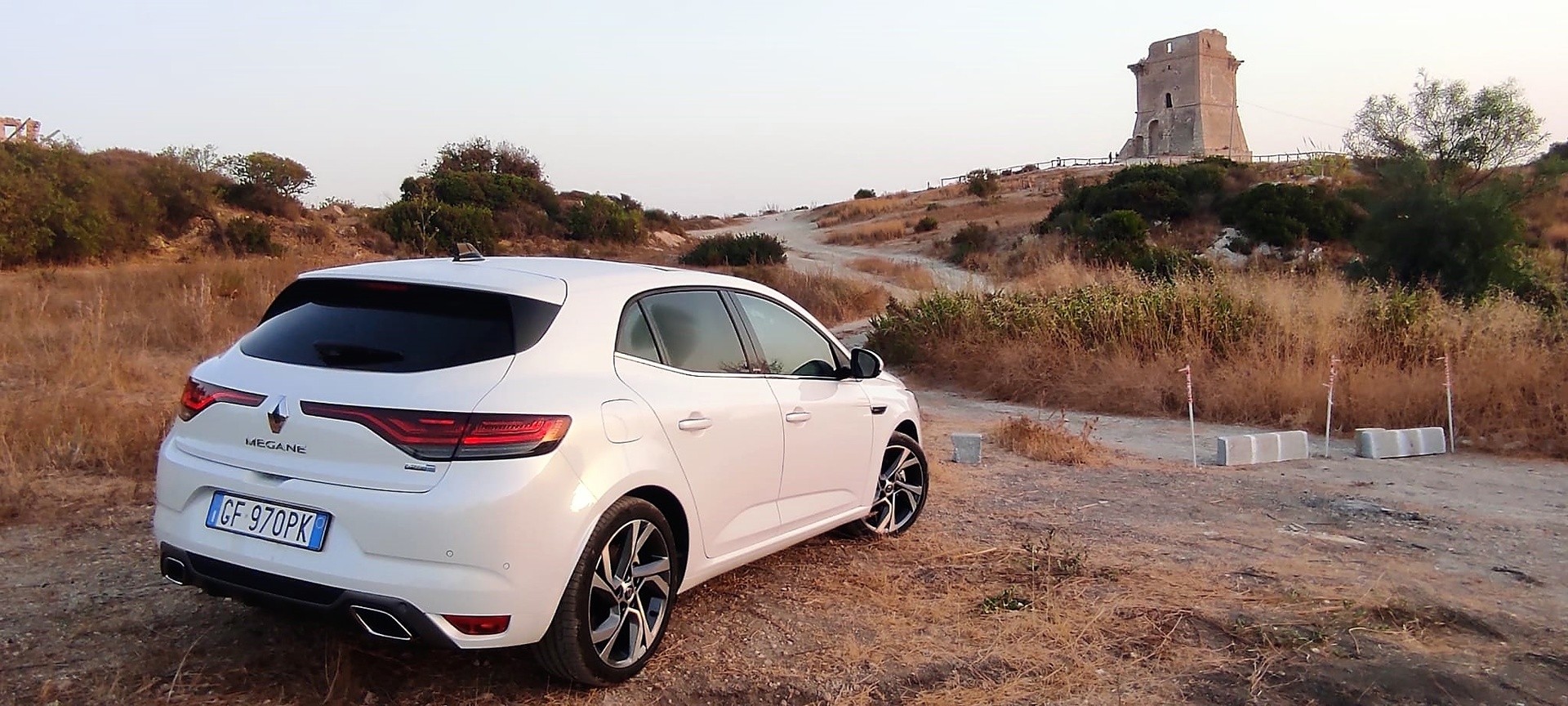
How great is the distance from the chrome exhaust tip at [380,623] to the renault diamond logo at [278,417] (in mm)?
661

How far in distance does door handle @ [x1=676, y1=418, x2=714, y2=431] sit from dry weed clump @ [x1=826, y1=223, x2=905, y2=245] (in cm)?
4340

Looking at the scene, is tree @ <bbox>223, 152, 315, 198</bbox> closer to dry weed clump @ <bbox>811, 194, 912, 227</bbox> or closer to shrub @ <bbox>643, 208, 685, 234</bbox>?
shrub @ <bbox>643, 208, 685, 234</bbox>

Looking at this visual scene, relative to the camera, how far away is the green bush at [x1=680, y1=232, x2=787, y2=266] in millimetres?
29766

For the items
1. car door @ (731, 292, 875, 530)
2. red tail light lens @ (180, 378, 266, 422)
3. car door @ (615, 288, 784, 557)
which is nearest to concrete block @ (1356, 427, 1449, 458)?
car door @ (731, 292, 875, 530)

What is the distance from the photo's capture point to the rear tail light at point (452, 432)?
10.9 ft

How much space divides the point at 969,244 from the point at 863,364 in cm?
3336

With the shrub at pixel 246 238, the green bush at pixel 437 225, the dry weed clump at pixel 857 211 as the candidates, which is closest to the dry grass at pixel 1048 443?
the green bush at pixel 437 225

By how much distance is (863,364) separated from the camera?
551 centimetres

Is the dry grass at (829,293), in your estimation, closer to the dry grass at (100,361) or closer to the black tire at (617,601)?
the dry grass at (100,361)

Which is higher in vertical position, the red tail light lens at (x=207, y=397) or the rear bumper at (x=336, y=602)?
the red tail light lens at (x=207, y=397)

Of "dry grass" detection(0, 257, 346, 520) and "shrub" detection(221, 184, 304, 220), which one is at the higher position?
"shrub" detection(221, 184, 304, 220)

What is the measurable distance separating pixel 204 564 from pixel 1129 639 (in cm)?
350

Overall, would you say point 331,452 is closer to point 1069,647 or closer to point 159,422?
point 1069,647

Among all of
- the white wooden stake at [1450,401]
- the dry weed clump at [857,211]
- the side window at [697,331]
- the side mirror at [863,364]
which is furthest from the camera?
the dry weed clump at [857,211]
